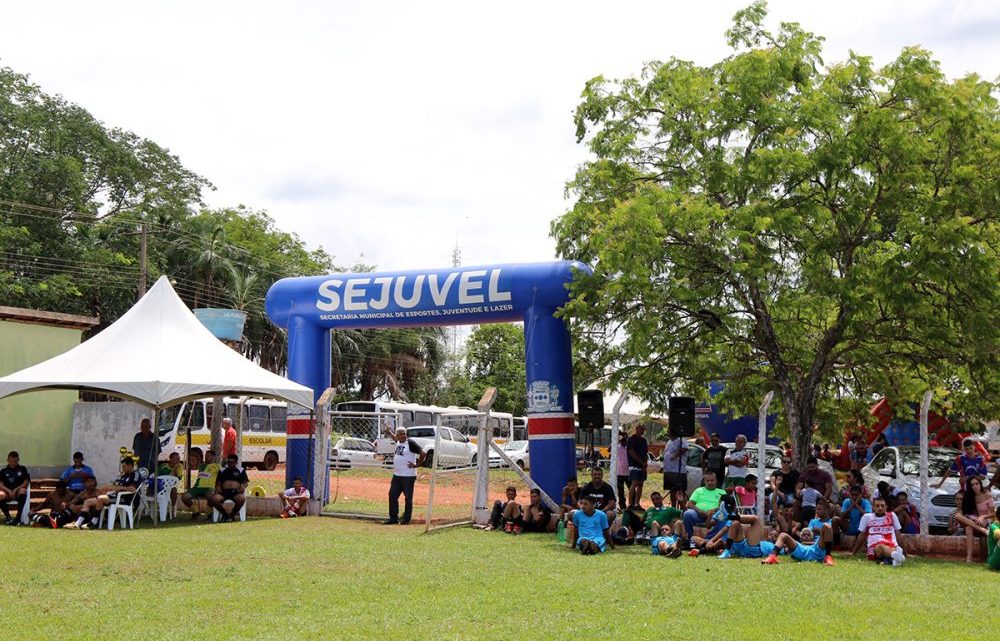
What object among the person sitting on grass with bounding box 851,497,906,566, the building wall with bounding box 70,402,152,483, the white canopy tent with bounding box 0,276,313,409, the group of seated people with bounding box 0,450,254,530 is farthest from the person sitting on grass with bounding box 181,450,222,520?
the person sitting on grass with bounding box 851,497,906,566

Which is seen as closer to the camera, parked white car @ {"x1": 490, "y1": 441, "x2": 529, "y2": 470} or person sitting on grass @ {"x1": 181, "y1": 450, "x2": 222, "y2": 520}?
person sitting on grass @ {"x1": 181, "y1": 450, "x2": 222, "y2": 520}

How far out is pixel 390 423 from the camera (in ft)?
117

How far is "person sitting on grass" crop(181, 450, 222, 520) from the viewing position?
55.8 ft

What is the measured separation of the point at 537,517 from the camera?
15531mm

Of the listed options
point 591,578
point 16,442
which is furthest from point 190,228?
point 591,578

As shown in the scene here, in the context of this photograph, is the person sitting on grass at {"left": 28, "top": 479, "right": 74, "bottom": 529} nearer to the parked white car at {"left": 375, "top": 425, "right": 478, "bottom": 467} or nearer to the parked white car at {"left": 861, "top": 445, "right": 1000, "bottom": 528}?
the parked white car at {"left": 861, "top": 445, "right": 1000, "bottom": 528}

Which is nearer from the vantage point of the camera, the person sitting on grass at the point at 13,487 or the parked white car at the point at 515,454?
the person sitting on grass at the point at 13,487

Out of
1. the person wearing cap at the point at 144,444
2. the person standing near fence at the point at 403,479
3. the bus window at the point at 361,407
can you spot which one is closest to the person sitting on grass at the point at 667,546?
the person standing near fence at the point at 403,479

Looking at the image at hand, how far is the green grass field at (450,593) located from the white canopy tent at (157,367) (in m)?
2.72

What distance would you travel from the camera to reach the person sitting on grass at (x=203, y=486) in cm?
1700

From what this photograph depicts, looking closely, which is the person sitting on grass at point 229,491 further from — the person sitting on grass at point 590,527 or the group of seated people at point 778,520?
the person sitting on grass at point 590,527

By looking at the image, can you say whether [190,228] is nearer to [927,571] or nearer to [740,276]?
[740,276]

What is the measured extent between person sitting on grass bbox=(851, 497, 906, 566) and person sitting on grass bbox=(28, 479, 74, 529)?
11596 mm

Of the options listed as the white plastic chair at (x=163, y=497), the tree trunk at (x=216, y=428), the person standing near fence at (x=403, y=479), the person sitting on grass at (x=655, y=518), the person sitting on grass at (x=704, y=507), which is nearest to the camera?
the person sitting on grass at (x=704, y=507)
